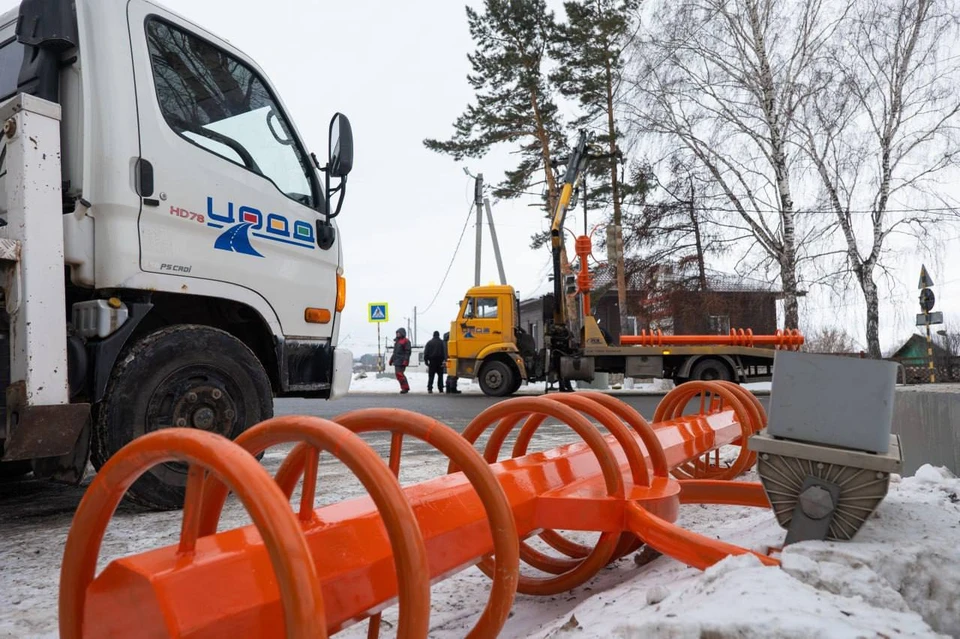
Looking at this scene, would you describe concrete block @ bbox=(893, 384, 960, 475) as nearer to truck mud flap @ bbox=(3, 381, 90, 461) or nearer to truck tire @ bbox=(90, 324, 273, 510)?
truck tire @ bbox=(90, 324, 273, 510)

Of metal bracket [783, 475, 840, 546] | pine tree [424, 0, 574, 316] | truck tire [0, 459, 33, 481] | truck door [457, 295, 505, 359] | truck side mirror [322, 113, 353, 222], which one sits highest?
pine tree [424, 0, 574, 316]

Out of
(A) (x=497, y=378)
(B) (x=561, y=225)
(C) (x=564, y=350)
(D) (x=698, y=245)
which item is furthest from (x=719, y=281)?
(A) (x=497, y=378)

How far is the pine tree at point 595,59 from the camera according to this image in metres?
20.3

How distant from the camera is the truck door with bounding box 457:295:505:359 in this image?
1480 centimetres

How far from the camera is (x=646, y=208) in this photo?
21.3 meters

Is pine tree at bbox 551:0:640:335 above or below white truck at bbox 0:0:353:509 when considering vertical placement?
Result: above

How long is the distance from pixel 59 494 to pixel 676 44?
55.6 feet

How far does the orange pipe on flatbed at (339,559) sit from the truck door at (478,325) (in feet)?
41.6

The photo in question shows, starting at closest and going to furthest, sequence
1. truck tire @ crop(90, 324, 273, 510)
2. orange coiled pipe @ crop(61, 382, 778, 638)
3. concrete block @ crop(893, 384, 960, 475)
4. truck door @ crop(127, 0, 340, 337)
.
Result: orange coiled pipe @ crop(61, 382, 778, 638), truck tire @ crop(90, 324, 273, 510), truck door @ crop(127, 0, 340, 337), concrete block @ crop(893, 384, 960, 475)

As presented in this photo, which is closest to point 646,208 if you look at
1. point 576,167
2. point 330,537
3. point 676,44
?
point 676,44

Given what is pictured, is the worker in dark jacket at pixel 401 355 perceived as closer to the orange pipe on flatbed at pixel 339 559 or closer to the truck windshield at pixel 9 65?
the truck windshield at pixel 9 65

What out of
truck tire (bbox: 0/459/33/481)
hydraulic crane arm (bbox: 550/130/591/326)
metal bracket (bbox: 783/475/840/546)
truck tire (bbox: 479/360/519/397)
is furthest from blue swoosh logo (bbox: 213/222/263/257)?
truck tire (bbox: 479/360/519/397)

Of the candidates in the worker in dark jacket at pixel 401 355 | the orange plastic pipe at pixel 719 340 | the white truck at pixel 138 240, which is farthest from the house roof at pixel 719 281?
the white truck at pixel 138 240

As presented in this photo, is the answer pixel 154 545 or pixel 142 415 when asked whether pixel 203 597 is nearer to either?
pixel 154 545
